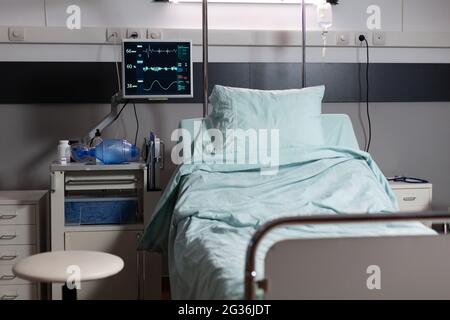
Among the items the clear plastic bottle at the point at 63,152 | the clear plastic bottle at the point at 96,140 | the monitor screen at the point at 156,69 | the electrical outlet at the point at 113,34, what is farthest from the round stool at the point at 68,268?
the electrical outlet at the point at 113,34

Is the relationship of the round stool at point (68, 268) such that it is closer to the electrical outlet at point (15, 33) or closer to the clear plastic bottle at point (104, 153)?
the clear plastic bottle at point (104, 153)

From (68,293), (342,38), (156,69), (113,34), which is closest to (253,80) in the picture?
(342,38)

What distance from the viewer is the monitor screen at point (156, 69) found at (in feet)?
11.0

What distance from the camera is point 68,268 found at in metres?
2.27

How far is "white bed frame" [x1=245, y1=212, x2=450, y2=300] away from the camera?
1.73 metres

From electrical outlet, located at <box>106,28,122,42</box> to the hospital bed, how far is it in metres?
0.79

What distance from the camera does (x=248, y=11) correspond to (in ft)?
12.5

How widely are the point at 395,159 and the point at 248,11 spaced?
50.6 inches

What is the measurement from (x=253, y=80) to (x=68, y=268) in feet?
6.36

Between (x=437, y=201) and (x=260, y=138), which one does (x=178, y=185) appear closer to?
(x=260, y=138)

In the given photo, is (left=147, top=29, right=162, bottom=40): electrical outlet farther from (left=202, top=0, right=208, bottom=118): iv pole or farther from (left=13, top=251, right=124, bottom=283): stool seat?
(left=13, top=251, right=124, bottom=283): stool seat

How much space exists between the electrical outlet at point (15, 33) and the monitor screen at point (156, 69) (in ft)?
2.32

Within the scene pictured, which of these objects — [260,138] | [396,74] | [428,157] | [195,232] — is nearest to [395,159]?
[428,157]

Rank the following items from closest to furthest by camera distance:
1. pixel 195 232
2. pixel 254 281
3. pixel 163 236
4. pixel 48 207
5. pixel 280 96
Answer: pixel 254 281, pixel 195 232, pixel 163 236, pixel 280 96, pixel 48 207
